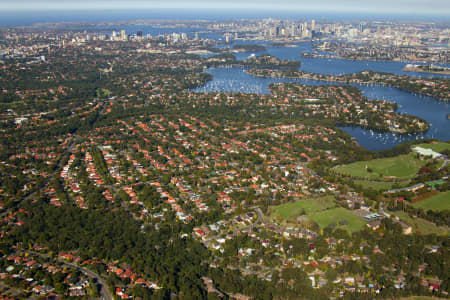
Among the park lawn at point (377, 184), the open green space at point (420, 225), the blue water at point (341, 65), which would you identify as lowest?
the open green space at point (420, 225)

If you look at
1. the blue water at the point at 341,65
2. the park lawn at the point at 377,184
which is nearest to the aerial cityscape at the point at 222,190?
the park lawn at the point at 377,184

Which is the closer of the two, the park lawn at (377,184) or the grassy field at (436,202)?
the grassy field at (436,202)

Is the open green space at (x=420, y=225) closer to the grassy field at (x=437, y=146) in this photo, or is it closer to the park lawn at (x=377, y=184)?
the park lawn at (x=377, y=184)

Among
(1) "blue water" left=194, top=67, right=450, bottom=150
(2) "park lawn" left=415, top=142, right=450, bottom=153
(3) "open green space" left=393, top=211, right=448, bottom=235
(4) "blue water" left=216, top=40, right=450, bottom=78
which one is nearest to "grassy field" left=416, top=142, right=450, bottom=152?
(2) "park lawn" left=415, top=142, right=450, bottom=153

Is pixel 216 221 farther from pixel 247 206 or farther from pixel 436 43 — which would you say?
pixel 436 43

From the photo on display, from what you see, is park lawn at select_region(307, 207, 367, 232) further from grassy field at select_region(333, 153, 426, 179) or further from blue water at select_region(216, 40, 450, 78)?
blue water at select_region(216, 40, 450, 78)

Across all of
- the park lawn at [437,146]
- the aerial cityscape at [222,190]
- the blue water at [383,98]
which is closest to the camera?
the aerial cityscape at [222,190]
